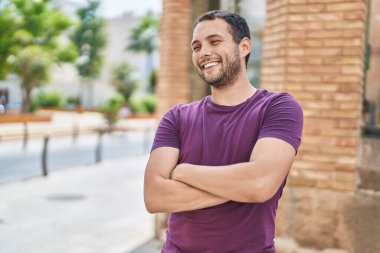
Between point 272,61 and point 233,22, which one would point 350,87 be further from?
point 233,22

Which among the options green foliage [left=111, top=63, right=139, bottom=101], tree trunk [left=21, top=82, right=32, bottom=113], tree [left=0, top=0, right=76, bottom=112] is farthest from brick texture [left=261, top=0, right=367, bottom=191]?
green foliage [left=111, top=63, right=139, bottom=101]

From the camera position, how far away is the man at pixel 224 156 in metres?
2.09

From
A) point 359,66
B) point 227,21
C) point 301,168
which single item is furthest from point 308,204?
point 227,21

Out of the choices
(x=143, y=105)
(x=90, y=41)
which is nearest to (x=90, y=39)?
(x=90, y=41)

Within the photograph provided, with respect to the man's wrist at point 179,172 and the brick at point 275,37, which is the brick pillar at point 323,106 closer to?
the brick at point 275,37

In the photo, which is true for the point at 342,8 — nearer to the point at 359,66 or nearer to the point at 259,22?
the point at 359,66

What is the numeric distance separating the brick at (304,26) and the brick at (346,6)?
180 mm

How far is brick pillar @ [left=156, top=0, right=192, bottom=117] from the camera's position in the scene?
652 cm

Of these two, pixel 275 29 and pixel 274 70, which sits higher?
pixel 275 29

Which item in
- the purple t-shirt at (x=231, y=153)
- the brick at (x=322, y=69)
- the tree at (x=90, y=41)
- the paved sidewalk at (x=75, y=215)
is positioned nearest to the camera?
the purple t-shirt at (x=231, y=153)

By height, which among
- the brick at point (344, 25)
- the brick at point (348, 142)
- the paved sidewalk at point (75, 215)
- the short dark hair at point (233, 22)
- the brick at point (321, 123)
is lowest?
the paved sidewalk at point (75, 215)

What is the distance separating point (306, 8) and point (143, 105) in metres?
39.3

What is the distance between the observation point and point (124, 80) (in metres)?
48.7

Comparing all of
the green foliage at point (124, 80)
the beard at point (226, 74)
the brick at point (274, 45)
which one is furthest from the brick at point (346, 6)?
the green foliage at point (124, 80)
